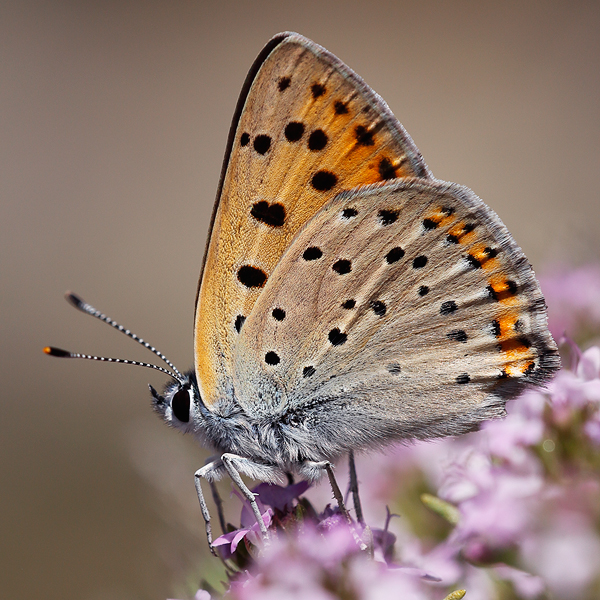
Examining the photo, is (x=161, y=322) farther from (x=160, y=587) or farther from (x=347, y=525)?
(x=347, y=525)

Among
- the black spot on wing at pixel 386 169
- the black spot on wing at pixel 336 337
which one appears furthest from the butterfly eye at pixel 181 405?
the black spot on wing at pixel 386 169

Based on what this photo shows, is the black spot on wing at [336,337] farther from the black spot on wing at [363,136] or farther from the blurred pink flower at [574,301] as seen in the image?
the blurred pink flower at [574,301]

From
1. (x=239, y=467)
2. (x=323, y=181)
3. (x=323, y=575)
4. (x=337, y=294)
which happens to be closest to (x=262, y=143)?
(x=323, y=181)

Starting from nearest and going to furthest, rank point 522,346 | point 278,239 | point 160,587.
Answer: point 522,346 → point 278,239 → point 160,587

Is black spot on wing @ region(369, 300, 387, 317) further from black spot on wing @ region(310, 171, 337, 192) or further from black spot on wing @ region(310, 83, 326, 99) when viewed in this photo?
black spot on wing @ region(310, 83, 326, 99)

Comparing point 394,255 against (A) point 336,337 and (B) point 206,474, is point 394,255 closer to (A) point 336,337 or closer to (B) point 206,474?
(A) point 336,337

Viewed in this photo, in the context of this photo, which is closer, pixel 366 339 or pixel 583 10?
pixel 366 339

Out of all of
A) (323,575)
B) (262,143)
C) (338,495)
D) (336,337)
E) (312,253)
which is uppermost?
(262,143)

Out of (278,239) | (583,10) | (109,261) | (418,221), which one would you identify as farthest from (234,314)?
(583,10)
